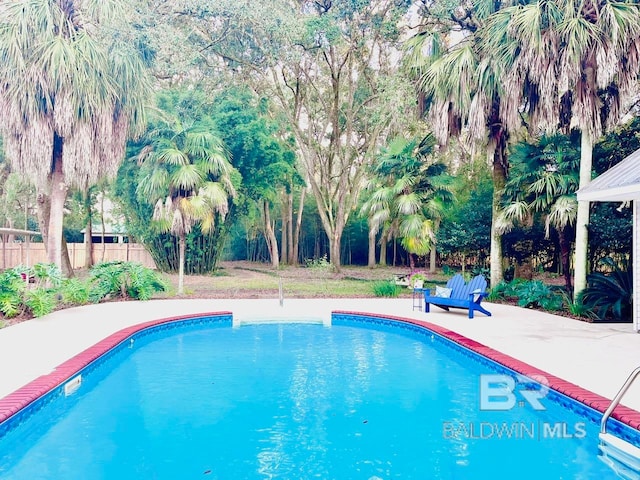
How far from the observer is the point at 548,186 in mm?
9703

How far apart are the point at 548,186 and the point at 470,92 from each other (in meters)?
2.56

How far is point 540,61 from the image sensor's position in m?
8.49

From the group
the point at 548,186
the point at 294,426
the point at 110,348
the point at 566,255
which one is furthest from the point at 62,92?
the point at 566,255

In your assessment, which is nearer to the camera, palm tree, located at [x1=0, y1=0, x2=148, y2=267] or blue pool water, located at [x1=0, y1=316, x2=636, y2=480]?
blue pool water, located at [x1=0, y1=316, x2=636, y2=480]

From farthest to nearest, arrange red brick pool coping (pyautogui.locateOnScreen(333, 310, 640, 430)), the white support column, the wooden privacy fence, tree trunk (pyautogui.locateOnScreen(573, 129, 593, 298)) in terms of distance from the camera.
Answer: the wooden privacy fence < tree trunk (pyautogui.locateOnScreen(573, 129, 593, 298)) < the white support column < red brick pool coping (pyautogui.locateOnScreen(333, 310, 640, 430))

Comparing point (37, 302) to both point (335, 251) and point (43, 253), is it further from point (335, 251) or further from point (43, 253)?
point (43, 253)

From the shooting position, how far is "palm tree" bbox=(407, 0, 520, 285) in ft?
33.2

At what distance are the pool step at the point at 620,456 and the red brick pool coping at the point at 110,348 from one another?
0.70ft

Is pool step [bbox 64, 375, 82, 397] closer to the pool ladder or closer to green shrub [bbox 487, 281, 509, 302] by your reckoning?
the pool ladder

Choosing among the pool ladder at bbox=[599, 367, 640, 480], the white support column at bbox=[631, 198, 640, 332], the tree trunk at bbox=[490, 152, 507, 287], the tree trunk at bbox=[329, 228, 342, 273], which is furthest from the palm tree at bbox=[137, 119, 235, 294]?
the pool ladder at bbox=[599, 367, 640, 480]

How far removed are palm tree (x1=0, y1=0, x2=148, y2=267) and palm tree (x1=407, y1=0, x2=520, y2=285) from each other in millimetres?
6397

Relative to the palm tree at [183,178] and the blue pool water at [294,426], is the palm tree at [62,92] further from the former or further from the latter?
the blue pool water at [294,426]

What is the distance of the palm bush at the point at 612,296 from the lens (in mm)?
8148

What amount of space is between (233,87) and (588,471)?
15545 millimetres
